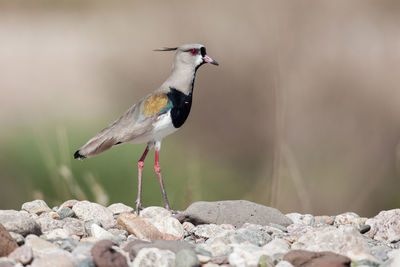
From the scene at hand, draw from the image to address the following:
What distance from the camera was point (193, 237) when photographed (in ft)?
18.1

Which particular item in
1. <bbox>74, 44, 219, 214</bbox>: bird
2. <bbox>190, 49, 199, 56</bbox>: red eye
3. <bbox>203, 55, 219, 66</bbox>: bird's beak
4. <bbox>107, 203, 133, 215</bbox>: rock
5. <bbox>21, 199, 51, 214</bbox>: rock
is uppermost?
<bbox>190, 49, 199, 56</bbox>: red eye

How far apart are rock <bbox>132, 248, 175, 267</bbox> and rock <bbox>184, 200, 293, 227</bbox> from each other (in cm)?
168

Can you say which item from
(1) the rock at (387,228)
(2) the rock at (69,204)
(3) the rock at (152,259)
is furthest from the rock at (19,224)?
(1) the rock at (387,228)

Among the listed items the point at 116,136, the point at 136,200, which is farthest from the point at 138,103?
the point at 136,200

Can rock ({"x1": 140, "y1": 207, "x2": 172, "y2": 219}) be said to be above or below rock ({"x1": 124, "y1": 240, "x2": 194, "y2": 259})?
below

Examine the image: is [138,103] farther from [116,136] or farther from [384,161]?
[384,161]

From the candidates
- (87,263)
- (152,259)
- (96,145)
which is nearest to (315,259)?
(152,259)

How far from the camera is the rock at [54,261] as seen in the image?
402 centimetres

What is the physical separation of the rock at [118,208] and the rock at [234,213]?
703mm

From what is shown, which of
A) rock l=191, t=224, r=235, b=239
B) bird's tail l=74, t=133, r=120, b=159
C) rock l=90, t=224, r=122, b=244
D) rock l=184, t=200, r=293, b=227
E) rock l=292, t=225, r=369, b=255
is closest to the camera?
rock l=292, t=225, r=369, b=255

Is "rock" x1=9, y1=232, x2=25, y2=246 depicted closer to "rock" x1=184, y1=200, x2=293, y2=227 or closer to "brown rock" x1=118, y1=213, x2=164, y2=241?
"brown rock" x1=118, y1=213, x2=164, y2=241

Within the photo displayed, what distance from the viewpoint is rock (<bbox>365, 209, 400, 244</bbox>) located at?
5.83m

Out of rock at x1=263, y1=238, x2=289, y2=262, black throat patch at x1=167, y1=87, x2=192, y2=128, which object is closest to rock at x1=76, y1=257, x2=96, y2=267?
rock at x1=263, y1=238, x2=289, y2=262

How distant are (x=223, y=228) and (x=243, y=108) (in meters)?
1.54
